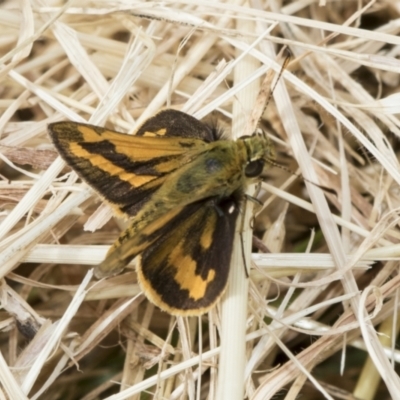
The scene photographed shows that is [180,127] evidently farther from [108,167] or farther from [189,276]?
[189,276]

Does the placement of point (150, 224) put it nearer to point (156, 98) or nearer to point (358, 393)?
point (156, 98)

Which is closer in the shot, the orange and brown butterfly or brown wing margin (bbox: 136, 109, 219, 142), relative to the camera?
the orange and brown butterfly

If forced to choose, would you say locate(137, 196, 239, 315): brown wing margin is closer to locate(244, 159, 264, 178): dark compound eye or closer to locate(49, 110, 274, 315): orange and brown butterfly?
locate(49, 110, 274, 315): orange and brown butterfly

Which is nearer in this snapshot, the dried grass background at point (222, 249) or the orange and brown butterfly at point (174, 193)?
the orange and brown butterfly at point (174, 193)

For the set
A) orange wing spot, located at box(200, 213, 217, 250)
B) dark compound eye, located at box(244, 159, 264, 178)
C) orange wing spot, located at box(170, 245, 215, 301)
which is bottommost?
orange wing spot, located at box(170, 245, 215, 301)

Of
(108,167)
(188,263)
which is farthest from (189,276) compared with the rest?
(108,167)

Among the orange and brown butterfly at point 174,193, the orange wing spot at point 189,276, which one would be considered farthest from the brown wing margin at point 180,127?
the orange wing spot at point 189,276

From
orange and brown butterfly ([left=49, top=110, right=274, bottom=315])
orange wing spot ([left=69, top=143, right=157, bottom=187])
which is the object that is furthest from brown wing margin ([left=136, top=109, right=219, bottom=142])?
orange wing spot ([left=69, top=143, right=157, bottom=187])

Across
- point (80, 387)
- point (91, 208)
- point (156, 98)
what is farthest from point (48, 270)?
point (156, 98)

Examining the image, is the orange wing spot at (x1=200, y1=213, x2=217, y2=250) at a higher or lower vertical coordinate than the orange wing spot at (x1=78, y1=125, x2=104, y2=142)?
lower

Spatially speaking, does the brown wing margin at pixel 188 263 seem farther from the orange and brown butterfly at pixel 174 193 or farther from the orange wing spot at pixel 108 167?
the orange wing spot at pixel 108 167
